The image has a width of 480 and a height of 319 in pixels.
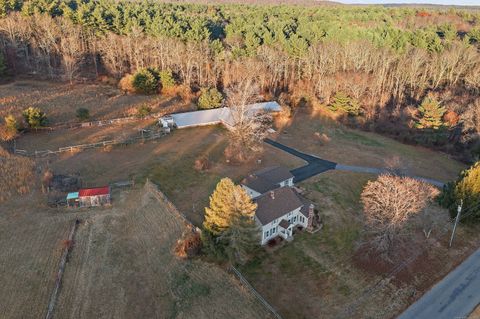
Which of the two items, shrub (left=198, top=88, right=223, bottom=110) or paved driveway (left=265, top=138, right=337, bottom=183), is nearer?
paved driveway (left=265, top=138, right=337, bottom=183)

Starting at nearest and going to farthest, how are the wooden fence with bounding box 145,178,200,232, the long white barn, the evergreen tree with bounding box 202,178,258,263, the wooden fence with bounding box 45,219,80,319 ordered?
the wooden fence with bounding box 45,219,80,319 → the evergreen tree with bounding box 202,178,258,263 → the wooden fence with bounding box 145,178,200,232 → the long white barn

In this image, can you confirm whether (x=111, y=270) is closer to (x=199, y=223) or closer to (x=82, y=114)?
(x=199, y=223)

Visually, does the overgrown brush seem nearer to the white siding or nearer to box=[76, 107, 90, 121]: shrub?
box=[76, 107, 90, 121]: shrub

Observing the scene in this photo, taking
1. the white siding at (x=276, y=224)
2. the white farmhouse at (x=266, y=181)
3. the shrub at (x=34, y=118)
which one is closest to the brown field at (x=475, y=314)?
the white siding at (x=276, y=224)

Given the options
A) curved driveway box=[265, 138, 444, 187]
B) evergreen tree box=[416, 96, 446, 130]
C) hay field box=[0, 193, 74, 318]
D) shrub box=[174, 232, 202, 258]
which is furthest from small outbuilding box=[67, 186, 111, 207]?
evergreen tree box=[416, 96, 446, 130]

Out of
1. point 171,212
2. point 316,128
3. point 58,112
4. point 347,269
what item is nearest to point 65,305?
point 171,212

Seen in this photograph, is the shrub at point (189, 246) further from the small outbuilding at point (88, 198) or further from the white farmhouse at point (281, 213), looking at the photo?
the small outbuilding at point (88, 198)
